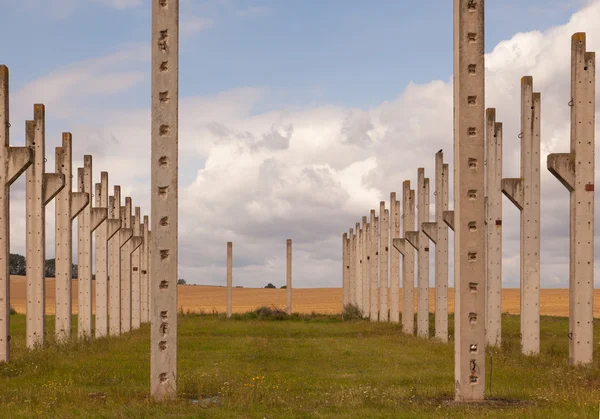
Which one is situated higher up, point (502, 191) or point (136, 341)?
point (502, 191)

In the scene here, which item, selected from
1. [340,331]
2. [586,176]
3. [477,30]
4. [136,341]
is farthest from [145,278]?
[477,30]

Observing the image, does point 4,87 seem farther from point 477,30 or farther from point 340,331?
point 340,331

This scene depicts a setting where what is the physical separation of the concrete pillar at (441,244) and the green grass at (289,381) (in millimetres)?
1271

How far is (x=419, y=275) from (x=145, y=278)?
20436 mm

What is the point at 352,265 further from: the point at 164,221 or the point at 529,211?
the point at 164,221

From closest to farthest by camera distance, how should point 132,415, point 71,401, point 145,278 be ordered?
1. point 132,415
2. point 71,401
3. point 145,278

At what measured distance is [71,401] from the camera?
1385 cm

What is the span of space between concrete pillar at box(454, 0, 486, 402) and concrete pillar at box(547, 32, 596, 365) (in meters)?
6.65

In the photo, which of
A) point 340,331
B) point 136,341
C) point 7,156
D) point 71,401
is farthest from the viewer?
point 340,331

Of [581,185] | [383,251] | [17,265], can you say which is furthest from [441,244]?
[17,265]

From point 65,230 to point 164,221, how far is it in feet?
39.4

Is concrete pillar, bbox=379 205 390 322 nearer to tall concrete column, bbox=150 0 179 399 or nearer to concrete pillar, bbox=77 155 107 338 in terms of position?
concrete pillar, bbox=77 155 107 338

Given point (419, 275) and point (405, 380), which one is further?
point (419, 275)

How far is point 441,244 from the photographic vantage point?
97.1 feet
